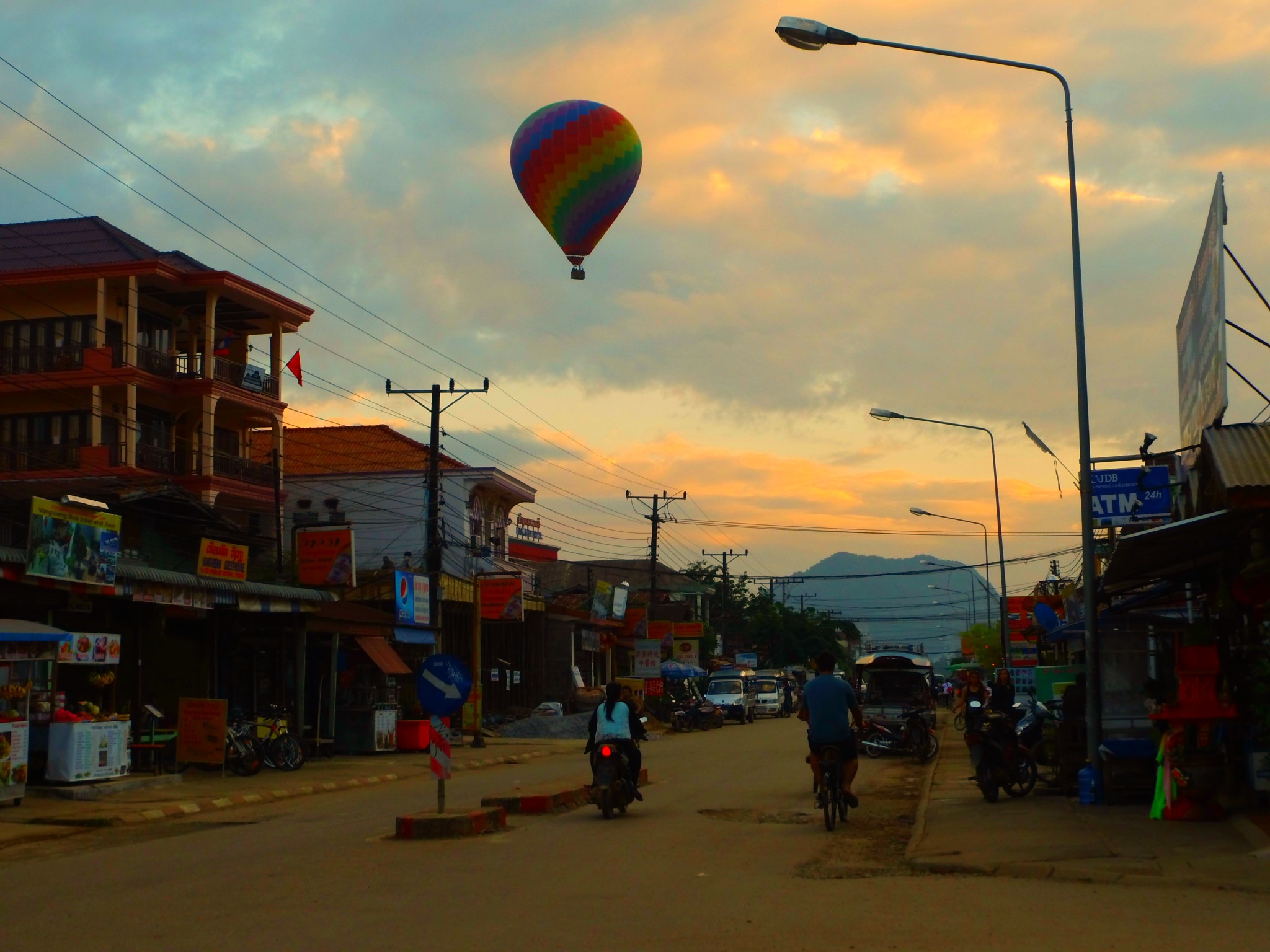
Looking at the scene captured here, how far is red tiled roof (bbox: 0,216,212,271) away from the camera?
42906 millimetres

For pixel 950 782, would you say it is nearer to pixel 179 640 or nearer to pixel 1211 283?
pixel 1211 283

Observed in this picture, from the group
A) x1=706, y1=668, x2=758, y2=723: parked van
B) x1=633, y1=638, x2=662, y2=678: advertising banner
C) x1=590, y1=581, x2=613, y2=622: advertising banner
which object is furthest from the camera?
x1=706, y1=668, x2=758, y2=723: parked van

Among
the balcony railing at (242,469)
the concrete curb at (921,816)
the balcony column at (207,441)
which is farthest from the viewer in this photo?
the balcony railing at (242,469)

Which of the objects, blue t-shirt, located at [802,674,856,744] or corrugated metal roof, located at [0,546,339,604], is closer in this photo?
blue t-shirt, located at [802,674,856,744]

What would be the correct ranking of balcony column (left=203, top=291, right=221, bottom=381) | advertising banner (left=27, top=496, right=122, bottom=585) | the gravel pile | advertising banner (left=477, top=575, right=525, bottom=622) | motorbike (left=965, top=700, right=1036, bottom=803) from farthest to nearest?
balcony column (left=203, top=291, right=221, bottom=381) < the gravel pile < advertising banner (left=477, top=575, right=525, bottom=622) < advertising banner (left=27, top=496, right=122, bottom=585) < motorbike (left=965, top=700, right=1036, bottom=803)

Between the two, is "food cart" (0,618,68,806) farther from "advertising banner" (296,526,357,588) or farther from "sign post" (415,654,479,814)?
"advertising banner" (296,526,357,588)

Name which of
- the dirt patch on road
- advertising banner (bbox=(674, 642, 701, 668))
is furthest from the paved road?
advertising banner (bbox=(674, 642, 701, 668))

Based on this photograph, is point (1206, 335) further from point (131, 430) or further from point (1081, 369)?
point (131, 430)

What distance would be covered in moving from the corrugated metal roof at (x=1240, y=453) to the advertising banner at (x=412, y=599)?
2240 cm

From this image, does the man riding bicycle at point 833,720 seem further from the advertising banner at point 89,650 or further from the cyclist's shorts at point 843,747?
the advertising banner at point 89,650

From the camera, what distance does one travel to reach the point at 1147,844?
11.2 metres

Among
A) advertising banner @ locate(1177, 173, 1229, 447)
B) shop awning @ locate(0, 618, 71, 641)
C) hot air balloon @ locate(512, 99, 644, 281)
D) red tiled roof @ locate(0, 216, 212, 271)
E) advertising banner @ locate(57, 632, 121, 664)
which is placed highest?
red tiled roof @ locate(0, 216, 212, 271)

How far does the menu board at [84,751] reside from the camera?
18422 mm

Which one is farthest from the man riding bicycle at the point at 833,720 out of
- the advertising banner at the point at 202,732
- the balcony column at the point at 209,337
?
the balcony column at the point at 209,337
